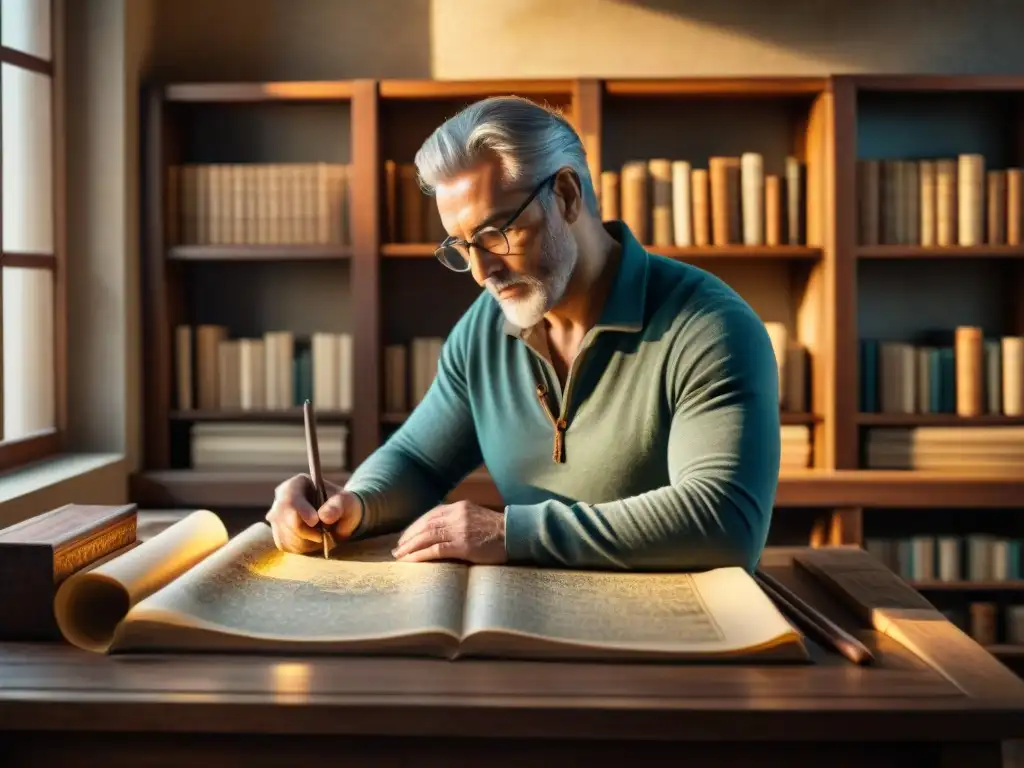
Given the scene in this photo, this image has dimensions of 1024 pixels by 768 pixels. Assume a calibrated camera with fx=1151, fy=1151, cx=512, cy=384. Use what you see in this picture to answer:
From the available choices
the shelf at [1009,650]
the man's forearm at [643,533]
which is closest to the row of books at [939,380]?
the shelf at [1009,650]

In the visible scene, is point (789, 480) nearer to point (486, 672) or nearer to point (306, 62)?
point (306, 62)

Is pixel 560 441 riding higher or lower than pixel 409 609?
higher

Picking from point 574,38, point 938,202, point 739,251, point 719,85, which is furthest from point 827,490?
point 574,38

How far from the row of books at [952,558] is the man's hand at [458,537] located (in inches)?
95.7

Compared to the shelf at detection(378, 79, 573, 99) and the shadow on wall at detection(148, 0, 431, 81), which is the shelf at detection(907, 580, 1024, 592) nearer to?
the shelf at detection(378, 79, 573, 99)

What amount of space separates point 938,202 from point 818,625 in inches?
104

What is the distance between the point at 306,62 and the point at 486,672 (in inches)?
125

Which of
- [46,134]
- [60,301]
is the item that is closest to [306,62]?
[46,134]

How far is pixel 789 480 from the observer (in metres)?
3.48

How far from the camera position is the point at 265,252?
3615mm

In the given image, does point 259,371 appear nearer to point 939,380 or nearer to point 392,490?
point 392,490

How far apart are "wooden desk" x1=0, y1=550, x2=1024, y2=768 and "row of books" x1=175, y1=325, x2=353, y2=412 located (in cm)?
256

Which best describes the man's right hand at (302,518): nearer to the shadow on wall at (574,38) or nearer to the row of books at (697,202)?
the row of books at (697,202)

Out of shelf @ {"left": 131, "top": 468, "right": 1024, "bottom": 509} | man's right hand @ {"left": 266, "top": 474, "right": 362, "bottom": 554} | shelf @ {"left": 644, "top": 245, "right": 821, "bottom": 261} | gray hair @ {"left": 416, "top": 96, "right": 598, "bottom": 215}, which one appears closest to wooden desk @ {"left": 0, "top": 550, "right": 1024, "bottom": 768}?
man's right hand @ {"left": 266, "top": 474, "right": 362, "bottom": 554}
